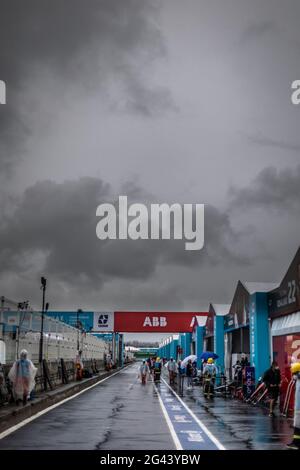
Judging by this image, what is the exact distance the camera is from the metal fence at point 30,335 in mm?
19469

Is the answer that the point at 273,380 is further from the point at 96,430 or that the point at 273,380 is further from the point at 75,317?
the point at 75,317

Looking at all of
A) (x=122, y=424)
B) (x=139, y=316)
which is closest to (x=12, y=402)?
(x=122, y=424)

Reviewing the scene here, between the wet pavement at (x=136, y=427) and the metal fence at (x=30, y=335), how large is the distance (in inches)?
104

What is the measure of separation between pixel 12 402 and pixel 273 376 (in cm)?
842

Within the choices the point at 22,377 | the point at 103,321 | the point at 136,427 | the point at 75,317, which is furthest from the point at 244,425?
the point at 75,317

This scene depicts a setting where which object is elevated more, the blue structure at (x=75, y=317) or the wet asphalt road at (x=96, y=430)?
the blue structure at (x=75, y=317)

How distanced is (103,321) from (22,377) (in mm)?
47901

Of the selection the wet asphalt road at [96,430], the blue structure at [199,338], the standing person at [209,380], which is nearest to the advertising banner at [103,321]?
the blue structure at [199,338]

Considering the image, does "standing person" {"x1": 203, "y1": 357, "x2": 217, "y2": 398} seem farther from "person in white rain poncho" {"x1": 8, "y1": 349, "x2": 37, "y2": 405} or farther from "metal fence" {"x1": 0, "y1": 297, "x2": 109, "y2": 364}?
"person in white rain poncho" {"x1": 8, "y1": 349, "x2": 37, "y2": 405}

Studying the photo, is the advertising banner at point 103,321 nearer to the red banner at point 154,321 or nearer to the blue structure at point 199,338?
the red banner at point 154,321

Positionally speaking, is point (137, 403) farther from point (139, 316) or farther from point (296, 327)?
point (139, 316)

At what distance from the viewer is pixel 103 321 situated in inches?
2579
